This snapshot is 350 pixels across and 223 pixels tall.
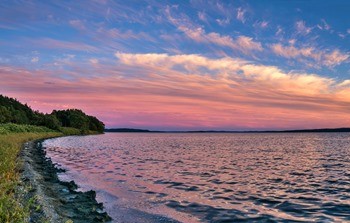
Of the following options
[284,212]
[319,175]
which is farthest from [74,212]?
[319,175]

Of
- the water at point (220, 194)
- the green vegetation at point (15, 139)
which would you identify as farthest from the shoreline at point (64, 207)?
the water at point (220, 194)

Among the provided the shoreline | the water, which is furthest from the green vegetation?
the water

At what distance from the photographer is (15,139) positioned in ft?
219

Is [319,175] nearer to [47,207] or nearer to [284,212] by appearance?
[284,212]

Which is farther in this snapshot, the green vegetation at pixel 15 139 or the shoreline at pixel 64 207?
the shoreline at pixel 64 207

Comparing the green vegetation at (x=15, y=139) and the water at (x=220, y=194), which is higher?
the green vegetation at (x=15, y=139)

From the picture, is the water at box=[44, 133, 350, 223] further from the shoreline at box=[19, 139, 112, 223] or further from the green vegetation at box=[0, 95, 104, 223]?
the green vegetation at box=[0, 95, 104, 223]

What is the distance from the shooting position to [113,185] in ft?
94.5

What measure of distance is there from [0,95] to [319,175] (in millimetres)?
183880

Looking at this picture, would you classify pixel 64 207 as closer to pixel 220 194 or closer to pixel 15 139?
pixel 220 194

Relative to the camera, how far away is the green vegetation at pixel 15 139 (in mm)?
12193

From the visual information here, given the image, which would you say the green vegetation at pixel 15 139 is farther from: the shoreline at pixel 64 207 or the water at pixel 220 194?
the water at pixel 220 194

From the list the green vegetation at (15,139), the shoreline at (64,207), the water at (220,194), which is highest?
the green vegetation at (15,139)

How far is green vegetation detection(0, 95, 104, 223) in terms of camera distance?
12193 millimetres
